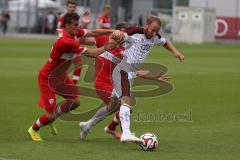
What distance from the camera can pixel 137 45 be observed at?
13.4 metres

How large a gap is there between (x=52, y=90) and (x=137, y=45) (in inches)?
70.3

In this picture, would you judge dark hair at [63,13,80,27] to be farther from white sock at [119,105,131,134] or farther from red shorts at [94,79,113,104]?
red shorts at [94,79,113,104]

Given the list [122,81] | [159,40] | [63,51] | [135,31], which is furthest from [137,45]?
[63,51]

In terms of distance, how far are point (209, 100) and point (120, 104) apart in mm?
8285

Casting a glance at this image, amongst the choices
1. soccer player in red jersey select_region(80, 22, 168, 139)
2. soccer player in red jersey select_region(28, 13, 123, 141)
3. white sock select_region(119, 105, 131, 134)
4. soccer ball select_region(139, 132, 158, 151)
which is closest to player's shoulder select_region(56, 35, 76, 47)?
soccer player in red jersey select_region(28, 13, 123, 141)

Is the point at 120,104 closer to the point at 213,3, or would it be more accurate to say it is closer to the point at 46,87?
the point at 46,87

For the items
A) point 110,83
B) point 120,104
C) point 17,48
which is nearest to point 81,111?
point 110,83

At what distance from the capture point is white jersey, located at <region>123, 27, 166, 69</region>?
13.4 meters

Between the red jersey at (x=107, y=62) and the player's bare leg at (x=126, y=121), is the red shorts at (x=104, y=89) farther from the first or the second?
the player's bare leg at (x=126, y=121)

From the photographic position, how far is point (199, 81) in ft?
92.0

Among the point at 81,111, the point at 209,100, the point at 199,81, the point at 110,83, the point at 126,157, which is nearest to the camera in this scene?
the point at 126,157

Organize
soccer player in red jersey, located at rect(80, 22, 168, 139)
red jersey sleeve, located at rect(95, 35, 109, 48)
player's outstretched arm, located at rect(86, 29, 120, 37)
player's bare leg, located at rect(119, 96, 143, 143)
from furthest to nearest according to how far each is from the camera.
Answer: red jersey sleeve, located at rect(95, 35, 109, 48), player's outstretched arm, located at rect(86, 29, 120, 37), soccer player in red jersey, located at rect(80, 22, 168, 139), player's bare leg, located at rect(119, 96, 143, 143)

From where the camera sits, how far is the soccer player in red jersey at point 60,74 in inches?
521

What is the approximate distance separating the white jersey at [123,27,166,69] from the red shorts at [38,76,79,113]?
4.13 ft
